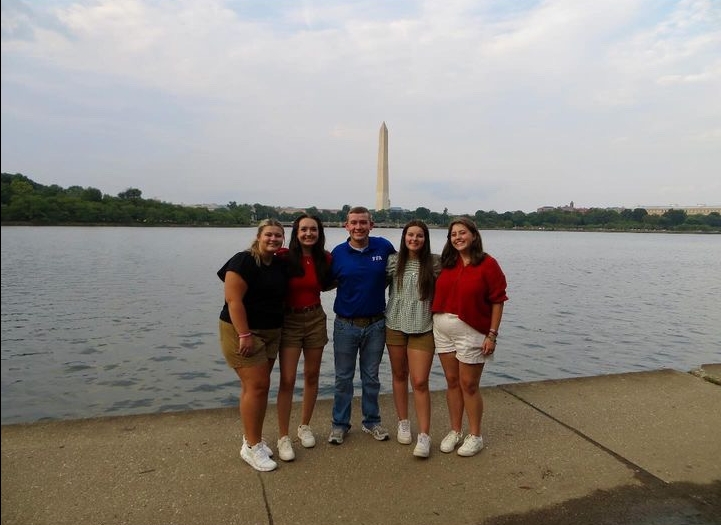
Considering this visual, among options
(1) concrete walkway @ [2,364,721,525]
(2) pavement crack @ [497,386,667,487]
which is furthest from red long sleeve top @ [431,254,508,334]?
(2) pavement crack @ [497,386,667,487]

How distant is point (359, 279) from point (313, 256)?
402mm

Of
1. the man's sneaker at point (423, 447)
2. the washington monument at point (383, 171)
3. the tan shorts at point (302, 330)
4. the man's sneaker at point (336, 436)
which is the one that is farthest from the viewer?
the washington monument at point (383, 171)

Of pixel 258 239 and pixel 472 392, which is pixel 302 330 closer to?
pixel 258 239

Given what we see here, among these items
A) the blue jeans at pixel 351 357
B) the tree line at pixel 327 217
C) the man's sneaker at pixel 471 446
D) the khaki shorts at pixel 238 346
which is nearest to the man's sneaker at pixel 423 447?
the man's sneaker at pixel 471 446

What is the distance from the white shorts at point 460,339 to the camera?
13.5 ft

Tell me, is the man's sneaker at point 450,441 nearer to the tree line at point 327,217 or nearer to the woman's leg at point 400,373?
the woman's leg at point 400,373

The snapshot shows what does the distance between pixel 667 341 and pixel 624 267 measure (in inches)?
986

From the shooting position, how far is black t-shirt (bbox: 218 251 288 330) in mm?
3754

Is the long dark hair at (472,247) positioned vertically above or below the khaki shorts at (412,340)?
above

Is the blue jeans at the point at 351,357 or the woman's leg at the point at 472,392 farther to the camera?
the blue jeans at the point at 351,357

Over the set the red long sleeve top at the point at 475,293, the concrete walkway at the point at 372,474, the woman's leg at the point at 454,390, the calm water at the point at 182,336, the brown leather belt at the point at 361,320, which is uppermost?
the red long sleeve top at the point at 475,293

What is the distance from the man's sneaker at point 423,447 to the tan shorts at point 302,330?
3.46ft

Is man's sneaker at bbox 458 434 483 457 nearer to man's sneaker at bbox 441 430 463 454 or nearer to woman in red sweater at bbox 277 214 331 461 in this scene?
man's sneaker at bbox 441 430 463 454

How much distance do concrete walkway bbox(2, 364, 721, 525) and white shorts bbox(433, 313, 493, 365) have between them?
2.49 feet
